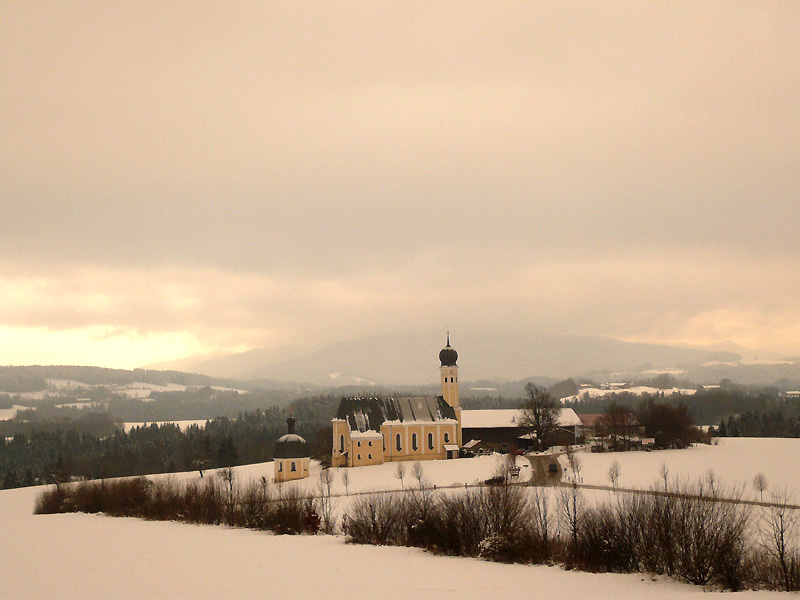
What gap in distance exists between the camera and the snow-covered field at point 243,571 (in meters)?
20.3

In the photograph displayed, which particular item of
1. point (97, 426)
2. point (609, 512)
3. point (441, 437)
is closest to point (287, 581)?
point (609, 512)

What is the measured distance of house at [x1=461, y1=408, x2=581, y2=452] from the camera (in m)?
80.3

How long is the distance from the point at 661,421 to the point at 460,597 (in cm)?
6027

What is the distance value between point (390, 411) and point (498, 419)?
52.0 feet

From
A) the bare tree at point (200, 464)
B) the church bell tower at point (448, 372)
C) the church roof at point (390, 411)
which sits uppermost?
the church bell tower at point (448, 372)

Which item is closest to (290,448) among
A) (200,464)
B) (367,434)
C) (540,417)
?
(367,434)

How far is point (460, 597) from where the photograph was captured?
19.5 metres

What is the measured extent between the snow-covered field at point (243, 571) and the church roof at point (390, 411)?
34229mm

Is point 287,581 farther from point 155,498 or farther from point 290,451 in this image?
point 290,451

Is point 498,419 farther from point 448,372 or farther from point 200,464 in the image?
point 200,464

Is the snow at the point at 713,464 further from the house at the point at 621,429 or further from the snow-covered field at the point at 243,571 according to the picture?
the snow-covered field at the point at 243,571

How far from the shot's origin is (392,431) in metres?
72.1

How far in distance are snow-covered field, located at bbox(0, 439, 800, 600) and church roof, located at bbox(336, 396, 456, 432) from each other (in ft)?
112

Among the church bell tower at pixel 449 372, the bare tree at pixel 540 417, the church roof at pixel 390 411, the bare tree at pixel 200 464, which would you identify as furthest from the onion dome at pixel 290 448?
the bare tree at pixel 540 417
